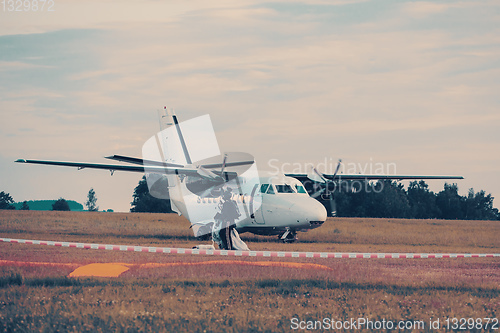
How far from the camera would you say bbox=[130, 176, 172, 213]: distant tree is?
3760 inches

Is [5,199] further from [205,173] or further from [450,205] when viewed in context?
[205,173]

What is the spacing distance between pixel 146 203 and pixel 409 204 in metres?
45.4

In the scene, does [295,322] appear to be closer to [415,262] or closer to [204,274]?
[204,274]

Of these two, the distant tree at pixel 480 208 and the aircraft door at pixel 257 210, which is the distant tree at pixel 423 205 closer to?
the distant tree at pixel 480 208

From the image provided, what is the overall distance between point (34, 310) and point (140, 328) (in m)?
2.07

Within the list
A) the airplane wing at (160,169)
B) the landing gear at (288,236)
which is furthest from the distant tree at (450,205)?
the airplane wing at (160,169)

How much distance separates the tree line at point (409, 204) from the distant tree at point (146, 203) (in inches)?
1071

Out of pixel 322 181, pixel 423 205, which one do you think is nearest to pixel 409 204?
pixel 423 205

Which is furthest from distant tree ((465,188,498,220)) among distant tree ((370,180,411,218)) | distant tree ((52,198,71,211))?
distant tree ((52,198,71,211))

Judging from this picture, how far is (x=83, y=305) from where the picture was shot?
10023mm

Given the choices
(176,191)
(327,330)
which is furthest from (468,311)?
(176,191)

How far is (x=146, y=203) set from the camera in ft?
324

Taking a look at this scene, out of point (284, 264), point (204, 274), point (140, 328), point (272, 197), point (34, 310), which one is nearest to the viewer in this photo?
point (140, 328)

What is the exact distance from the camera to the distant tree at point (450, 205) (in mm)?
99344
